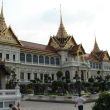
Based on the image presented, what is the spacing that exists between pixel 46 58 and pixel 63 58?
536 centimetres

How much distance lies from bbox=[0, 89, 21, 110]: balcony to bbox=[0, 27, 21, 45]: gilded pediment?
36471 mm

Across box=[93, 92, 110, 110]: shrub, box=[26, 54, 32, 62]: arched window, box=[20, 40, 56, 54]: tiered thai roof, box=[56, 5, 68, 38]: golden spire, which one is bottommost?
box=[93, 92, 110, 110]: shrub

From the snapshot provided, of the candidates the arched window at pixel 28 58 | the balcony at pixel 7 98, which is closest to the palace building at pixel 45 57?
the arched window at pixel 28 58

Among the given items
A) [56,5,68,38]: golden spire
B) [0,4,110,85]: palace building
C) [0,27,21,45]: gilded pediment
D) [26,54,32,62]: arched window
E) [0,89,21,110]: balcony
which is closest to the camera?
[0,89,21,110]: balcony

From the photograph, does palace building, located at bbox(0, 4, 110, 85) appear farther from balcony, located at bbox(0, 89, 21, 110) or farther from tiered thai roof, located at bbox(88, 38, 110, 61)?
balcony, located at bbox(0, 89, 21, 110)

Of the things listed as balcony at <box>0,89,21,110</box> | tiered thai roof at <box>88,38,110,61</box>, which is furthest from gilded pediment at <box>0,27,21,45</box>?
balcony at <box>0,89,21,110</box>

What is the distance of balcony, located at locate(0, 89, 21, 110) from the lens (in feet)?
64.1

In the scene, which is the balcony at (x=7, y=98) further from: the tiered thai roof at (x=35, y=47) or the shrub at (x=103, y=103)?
the tiered thai roof at (x=35, y=47)

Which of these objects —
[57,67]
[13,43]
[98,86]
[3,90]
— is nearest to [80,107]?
[3,90]

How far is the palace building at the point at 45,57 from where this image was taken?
58.0m

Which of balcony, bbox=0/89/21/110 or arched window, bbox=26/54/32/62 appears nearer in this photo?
balcony, bbox=0/89/21/110

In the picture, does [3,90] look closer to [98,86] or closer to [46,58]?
[98,86]

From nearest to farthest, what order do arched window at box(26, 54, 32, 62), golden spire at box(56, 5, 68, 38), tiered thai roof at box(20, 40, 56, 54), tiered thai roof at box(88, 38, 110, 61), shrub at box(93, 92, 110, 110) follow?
shrub at box(93, 92, 110, 110)
arched window at box(26, 54, 32, 62)
tiered thai roof at box(20, 40, 56, 54)
golden spire at box(56, 5, 68, 38)
tiered thai roof at box(88, 38, 110, 61)

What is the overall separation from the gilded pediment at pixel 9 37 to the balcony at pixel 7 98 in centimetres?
3647
